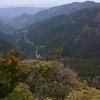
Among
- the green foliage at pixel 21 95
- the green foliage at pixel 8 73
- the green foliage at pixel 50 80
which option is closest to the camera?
the green foliage at pixel 21 95

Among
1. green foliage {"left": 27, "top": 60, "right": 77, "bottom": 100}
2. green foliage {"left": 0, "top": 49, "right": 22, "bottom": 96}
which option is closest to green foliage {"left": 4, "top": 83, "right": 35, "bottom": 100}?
green foliage {"left": 0, "top": 49, "right": 22, "bottom": 96}

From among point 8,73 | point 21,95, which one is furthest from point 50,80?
point 21,95

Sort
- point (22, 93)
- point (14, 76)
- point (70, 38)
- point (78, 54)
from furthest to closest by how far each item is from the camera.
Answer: point (70, 38)
point (78, 54)
point (14, 76)
point (22, 93)

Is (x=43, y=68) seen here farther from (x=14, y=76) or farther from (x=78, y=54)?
(x=78, y=54)

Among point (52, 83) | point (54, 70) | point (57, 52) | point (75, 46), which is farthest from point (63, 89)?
point (75, 46)

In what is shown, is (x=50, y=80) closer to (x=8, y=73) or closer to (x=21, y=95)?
(x=8, y=73)

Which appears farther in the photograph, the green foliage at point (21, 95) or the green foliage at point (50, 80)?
the green foliage at point (50, 80)

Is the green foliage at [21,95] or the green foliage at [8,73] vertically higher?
the green foliage at [8,73]

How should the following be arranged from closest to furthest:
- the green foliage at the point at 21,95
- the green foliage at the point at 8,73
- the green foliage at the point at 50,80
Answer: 1. the green foliage at the point at 21,95
2. the green foliage at the point at 8,73
3. the green foliage at the point at 50,80

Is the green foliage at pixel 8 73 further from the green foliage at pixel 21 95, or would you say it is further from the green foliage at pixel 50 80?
the green foliage at pixel 50 80

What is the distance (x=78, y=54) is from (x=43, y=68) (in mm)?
142542

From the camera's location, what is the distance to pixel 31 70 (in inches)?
974

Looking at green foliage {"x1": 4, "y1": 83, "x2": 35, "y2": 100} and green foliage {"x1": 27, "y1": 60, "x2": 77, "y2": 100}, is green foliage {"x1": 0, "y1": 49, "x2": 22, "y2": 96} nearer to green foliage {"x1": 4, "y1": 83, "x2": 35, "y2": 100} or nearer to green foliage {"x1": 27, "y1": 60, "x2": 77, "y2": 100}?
green foliage {"x1": 4, "y1": 83, "x2": 35, "y2": 100}

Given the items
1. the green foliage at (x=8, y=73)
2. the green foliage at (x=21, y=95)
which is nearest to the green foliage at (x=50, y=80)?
the green foliage at (x=21, y=95)
